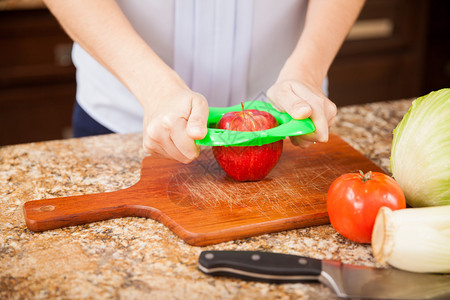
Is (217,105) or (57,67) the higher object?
(217,105)

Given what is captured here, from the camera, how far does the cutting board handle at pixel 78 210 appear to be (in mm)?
949

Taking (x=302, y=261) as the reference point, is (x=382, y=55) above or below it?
below

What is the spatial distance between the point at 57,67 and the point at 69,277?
6.97 ft

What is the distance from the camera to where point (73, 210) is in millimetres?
975

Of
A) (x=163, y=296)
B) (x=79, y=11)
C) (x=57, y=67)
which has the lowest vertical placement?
(x=57, y=67)

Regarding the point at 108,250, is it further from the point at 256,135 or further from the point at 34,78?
Result: the point at 34,78

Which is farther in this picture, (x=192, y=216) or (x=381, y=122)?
(x=381, y=122)

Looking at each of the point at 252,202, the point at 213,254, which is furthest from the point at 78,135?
the point at 213,254

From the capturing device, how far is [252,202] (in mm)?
1012

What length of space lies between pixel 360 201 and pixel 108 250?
440 mm

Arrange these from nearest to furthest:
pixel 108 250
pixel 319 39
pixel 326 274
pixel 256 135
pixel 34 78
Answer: pixel 326 274, pixel 108 250, pixel 256 135, pixel 319 39, pixel 34 78

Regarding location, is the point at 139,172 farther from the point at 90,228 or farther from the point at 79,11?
the point at 79,11

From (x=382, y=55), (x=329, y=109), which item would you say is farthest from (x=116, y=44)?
(x=382, y=55)

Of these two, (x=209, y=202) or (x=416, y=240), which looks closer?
(x=416, y=240)
